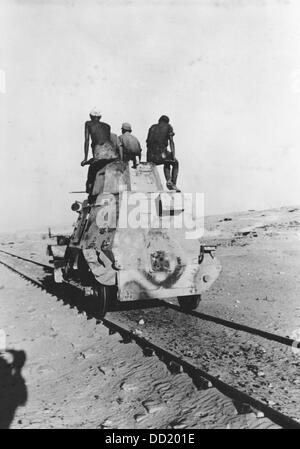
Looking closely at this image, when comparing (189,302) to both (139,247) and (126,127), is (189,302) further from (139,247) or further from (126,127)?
(126,127)

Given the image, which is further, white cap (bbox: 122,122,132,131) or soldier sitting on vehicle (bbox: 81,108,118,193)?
white cap (bbox: 122,122,132,131)

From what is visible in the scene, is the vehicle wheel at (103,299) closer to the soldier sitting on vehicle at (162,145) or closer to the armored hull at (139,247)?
the armored hull at (139,247)

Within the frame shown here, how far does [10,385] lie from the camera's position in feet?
16.1

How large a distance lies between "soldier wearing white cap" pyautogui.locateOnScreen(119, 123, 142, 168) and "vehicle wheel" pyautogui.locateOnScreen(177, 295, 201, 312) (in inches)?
137

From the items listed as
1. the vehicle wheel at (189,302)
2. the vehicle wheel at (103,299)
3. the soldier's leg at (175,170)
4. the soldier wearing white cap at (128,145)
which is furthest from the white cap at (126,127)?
the vehicle wheel at (189,302)

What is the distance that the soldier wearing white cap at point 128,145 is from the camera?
32.3ft

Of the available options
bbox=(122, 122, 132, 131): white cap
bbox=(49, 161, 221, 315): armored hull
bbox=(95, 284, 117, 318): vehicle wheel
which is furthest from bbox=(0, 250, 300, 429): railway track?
bbox=(122, 122, 132, 131): white cap

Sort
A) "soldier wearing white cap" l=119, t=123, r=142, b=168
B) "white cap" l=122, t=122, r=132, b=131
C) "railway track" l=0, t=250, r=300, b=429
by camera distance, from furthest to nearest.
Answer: "white cap" l=122, t=122, r=132, b=131, "soldier wearing white cap" l=119, t=123, r=142, b=168, "railway track" l=0, t=250, r=300, b=429

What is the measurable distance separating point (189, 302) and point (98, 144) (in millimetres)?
4027

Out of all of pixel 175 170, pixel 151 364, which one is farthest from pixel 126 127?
pixel 151 364

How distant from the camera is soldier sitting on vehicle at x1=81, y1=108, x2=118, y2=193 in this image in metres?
9.41

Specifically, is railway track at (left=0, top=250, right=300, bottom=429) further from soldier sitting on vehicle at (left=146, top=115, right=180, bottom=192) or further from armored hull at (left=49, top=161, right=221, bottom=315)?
soldier sitting on vehicle at (left=146, top=115, right=180, bottom=192)

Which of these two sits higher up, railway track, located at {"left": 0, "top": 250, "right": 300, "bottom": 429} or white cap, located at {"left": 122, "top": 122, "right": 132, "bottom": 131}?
white cap, located at {"left": 122, "top": 122, "right": 132, "bottom": 131}

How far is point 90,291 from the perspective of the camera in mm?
8047
